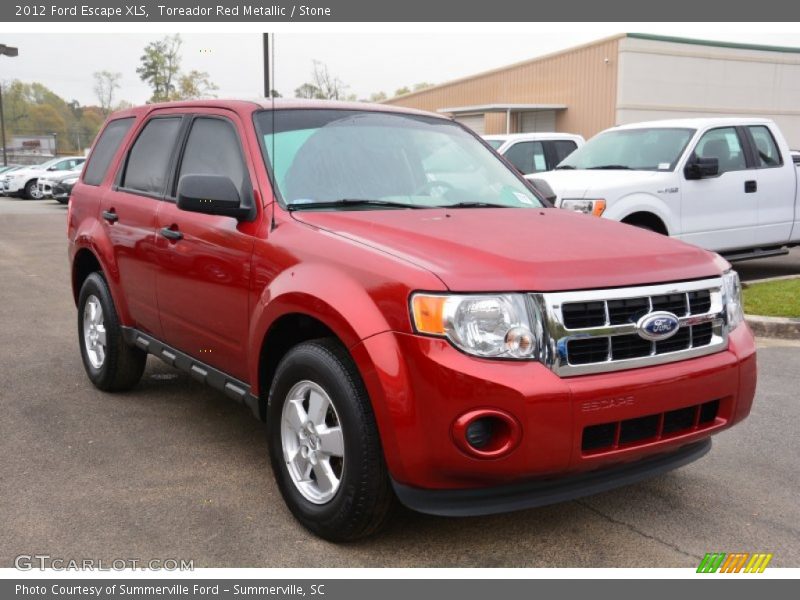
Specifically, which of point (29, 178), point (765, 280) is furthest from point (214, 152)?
point (29, 178)

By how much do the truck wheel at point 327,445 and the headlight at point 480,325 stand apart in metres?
0.42

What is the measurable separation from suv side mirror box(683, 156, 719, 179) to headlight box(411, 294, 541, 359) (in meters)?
6.58

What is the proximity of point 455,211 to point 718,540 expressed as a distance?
6.09 feet

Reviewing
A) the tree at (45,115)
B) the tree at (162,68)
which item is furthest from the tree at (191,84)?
the tree at (45,115)

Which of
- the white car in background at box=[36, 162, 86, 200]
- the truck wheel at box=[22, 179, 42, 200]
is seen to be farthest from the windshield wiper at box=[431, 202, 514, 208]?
the truck wheel at box=[22, 179, 42, 200]

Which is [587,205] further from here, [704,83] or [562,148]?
[704,83]

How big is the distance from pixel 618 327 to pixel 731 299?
2.70ft

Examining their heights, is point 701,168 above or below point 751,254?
above

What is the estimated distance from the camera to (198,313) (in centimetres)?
423

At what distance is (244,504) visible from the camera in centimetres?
371

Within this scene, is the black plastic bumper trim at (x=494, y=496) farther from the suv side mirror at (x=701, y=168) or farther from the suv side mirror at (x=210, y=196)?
the suv side mirror at (x=701, y=168)

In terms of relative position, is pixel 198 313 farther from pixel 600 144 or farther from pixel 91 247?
pixel 600 144

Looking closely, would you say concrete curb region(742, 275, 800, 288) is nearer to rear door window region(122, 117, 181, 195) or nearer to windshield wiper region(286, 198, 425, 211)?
windshield wiper region(286, 198, 425, 211)

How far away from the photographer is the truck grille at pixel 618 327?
288 centimetres
